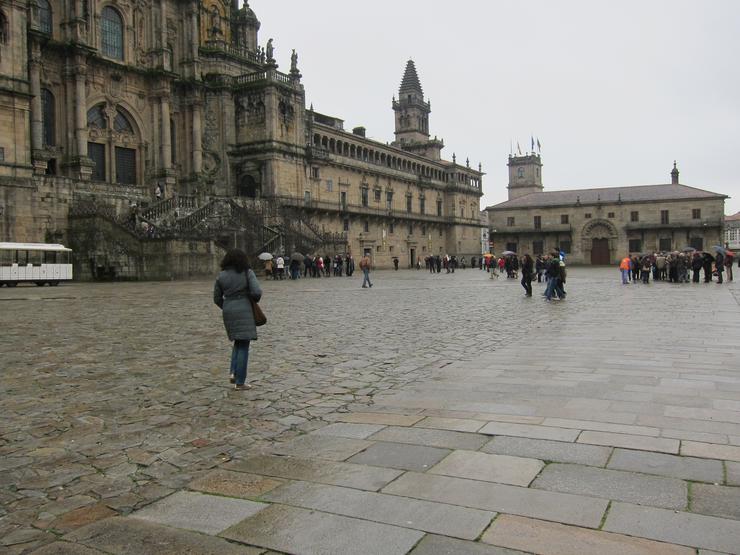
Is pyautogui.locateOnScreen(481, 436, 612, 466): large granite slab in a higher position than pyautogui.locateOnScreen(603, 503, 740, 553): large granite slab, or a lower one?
higher

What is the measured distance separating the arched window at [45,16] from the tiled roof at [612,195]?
53000 mm

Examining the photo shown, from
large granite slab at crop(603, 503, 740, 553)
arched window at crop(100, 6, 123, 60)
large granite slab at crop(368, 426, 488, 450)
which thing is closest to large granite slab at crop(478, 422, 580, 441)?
large granite slab at crop(368, 426, 488, 450)

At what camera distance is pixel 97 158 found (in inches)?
1535

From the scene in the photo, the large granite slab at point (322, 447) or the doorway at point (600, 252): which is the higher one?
the doorway at point (600, 252)

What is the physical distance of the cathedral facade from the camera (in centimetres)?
3122

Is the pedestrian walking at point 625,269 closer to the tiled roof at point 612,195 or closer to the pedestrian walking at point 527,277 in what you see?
the pedestrian walking at point 527,277

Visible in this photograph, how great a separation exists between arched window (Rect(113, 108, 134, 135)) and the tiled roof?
156ft

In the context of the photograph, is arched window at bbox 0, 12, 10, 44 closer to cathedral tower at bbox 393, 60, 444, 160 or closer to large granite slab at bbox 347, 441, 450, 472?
large granite slab at bbox 347, 441, 450, 472

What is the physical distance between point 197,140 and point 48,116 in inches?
389

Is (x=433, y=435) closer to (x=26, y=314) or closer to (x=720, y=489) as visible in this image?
(x=720, y=489)

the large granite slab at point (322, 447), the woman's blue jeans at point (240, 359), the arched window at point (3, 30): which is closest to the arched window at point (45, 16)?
the arched window at point (3, 30)

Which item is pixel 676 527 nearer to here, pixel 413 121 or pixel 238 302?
pixel 238 302

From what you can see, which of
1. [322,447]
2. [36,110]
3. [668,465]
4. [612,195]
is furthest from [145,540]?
[612,195]

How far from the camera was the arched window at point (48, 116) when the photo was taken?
3625 cm
